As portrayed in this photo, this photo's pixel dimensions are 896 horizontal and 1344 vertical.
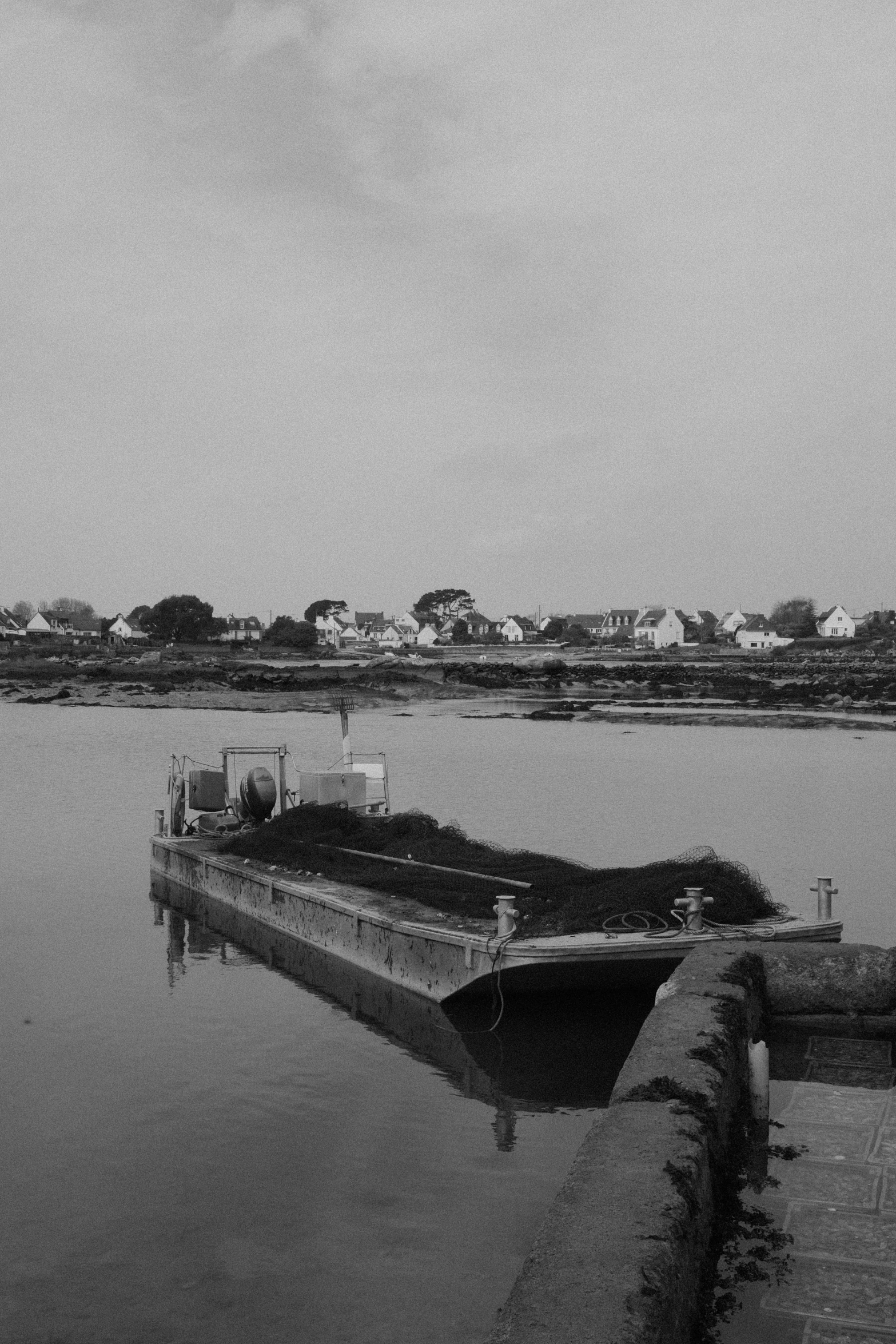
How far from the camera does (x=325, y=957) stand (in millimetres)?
Result: 12625

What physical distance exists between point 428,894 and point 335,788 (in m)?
4.69

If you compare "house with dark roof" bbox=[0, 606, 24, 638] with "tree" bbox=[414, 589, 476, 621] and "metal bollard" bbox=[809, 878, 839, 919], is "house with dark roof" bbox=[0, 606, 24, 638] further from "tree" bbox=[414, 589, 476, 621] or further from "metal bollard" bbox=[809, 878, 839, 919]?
"metal bollard" bbox=[809, 878, 839, 919]

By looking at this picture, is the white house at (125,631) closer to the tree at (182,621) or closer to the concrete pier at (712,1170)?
the tree at (182,621)

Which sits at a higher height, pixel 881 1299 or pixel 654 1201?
pixel 654 1201

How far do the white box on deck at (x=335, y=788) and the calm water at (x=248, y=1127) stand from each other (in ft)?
8.16

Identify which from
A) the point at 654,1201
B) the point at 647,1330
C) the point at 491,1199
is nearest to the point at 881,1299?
the point at 654,1201

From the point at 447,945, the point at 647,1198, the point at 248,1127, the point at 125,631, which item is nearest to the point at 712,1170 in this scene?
the point at 647,1198

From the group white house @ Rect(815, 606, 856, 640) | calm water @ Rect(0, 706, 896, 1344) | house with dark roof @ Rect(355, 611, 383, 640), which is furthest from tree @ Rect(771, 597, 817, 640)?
calm water @ Rect(0, 706, 896, 1344)

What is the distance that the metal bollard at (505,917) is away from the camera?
9.82 m

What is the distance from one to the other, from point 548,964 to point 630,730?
1507 inches

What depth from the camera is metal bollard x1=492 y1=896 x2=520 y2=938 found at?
9820mm

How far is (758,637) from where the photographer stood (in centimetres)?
14800

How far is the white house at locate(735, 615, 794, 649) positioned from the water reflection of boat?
139 meters

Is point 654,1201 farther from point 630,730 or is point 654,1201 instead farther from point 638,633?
point 638,633
